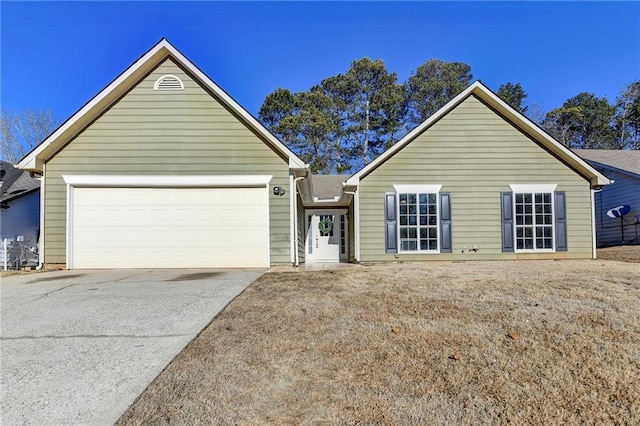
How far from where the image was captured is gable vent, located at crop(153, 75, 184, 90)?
953 centimetres

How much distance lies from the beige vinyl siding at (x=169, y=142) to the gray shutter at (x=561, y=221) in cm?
767

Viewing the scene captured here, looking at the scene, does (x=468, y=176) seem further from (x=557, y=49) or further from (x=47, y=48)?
(x=47, y=48)

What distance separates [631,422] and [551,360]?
758mm

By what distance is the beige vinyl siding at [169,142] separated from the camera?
30.9ft

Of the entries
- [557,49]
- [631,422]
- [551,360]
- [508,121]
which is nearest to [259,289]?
[551,360]

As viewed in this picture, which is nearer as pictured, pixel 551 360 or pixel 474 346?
pixel 551 360

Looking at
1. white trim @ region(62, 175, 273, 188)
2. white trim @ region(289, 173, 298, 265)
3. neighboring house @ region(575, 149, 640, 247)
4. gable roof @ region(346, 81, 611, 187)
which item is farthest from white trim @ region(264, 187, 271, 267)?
neighboring house @ region(575, 149, 640, 247)

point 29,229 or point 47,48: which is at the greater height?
point 47,48

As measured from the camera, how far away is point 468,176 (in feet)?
35.6

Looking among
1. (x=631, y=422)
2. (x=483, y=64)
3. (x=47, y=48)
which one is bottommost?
(x=631, y=422)

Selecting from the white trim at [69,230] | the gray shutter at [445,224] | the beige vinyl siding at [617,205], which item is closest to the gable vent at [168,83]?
the white trim at [69,230]

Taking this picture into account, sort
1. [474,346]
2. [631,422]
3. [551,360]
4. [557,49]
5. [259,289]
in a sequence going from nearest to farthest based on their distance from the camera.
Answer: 1. [631,422]
2. [551,360]
3. [474,346]
4. [259,289]
5. [557,49]

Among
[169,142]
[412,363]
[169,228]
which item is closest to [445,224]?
[169,228]

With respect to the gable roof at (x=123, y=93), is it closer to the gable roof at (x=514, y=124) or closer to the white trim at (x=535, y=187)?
the gable roof at (x=514, y=124)
